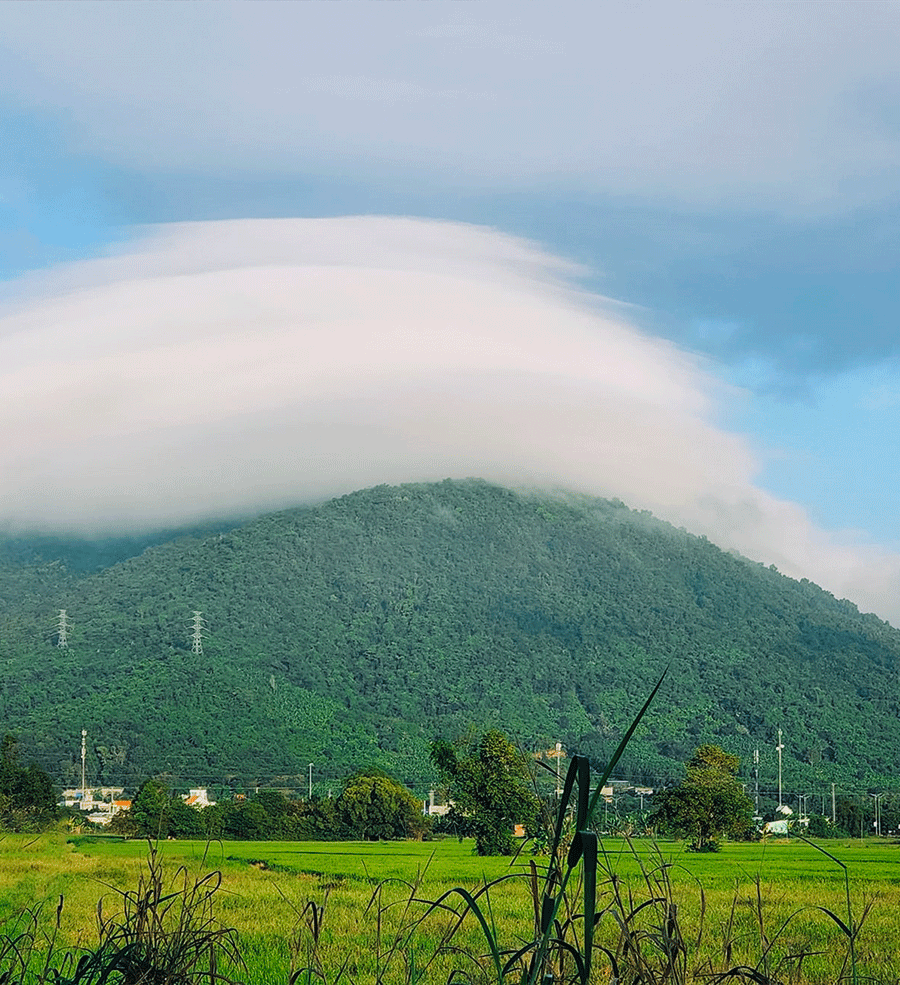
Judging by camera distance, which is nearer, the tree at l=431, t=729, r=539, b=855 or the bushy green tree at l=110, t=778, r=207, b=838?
the tree at l=431, t=729, r=539, b=855

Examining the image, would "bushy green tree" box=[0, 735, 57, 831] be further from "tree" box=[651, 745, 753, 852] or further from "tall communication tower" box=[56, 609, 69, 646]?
Answer: "tall communication tower" box=[56, 609, 69, 646]

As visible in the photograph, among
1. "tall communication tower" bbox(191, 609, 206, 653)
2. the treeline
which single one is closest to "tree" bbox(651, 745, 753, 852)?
the treeline

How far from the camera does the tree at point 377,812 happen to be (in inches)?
1654

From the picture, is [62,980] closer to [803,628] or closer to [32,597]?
[803,628]

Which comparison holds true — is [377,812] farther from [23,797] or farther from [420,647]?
[420,647]

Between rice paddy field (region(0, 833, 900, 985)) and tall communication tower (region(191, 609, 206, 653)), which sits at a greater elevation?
tall communication tower (region(191, 609, 206, 653))

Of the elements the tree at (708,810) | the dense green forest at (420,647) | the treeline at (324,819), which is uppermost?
the dense green forest at (420,647)

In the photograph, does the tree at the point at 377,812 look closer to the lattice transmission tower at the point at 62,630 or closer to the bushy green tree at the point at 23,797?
the bushy green tree at the point at 23,797

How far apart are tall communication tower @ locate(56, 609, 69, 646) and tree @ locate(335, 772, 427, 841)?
286 ft

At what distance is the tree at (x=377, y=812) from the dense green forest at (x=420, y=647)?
33.3 m

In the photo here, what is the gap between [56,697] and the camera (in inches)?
4139

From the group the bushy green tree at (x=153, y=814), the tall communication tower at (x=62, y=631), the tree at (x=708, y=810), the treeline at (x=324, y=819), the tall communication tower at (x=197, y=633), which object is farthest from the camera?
the tall communication tower at (x=62, y=631)

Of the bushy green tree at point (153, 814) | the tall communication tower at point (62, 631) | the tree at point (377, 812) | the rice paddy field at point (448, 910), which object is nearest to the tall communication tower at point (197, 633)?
the tall communication tower at point (62, 631)

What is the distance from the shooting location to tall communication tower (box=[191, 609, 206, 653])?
402ft
